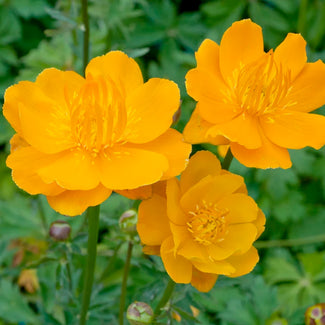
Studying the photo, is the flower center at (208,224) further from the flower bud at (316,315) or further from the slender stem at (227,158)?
the flower bud at (316,315)

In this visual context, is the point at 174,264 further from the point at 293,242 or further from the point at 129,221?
the point at 293,242

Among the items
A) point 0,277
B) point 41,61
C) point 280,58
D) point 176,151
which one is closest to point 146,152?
point 176,151

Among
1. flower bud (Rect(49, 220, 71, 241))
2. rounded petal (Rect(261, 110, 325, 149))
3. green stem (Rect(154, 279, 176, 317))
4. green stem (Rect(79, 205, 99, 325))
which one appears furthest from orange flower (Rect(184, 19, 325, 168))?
flower bud (Rect(49, 220, 71, 241))

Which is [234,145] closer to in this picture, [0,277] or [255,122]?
[255,122]

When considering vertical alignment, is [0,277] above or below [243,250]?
below

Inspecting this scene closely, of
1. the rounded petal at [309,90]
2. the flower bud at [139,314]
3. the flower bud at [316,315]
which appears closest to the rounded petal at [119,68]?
the rounded petal at [309,90]

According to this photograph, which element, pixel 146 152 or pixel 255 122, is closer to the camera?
pixel 146 152

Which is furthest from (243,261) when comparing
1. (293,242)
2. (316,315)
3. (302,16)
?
(302,16)
